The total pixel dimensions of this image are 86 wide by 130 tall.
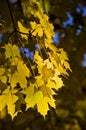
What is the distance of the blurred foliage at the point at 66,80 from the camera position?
3.63m

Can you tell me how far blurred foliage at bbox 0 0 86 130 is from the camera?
11.9 feet

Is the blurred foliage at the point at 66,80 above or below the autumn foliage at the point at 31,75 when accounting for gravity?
above

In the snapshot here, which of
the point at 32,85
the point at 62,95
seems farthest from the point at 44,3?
the point at 62,95

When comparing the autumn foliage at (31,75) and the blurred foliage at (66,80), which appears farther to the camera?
the blurred foliage at (66,80)

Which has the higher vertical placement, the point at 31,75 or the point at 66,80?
the point at 66,80

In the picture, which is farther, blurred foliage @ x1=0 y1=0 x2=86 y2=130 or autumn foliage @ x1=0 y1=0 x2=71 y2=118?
blurred foliage @ x1=0 y1=0 x2=86 y2=130

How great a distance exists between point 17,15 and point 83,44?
4.66 ft

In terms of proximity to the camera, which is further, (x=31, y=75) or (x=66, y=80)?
(x=66, y=80)

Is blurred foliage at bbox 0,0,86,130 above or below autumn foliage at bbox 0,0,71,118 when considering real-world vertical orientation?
above

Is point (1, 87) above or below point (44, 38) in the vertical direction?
below

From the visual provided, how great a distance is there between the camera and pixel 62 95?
23.7 feet

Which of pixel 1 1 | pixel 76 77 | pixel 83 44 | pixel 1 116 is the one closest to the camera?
pixel 1 1

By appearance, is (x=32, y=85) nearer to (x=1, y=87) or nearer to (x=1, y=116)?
(x=1, y=87)

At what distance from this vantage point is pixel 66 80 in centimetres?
560
